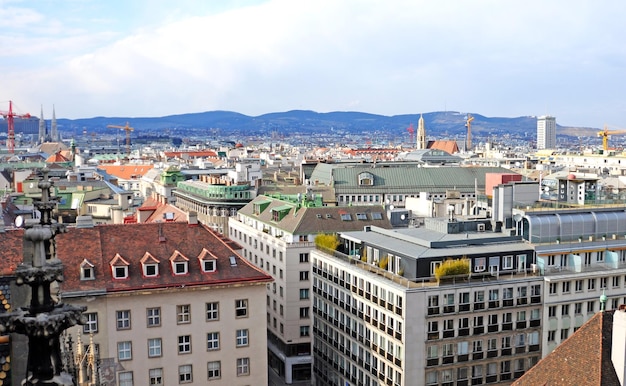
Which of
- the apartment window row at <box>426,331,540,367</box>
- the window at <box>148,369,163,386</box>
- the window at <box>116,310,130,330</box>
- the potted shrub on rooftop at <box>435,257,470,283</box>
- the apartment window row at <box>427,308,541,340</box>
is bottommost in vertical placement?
the window at <box>148,369,163,386</box>

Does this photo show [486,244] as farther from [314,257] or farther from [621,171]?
[621,171]

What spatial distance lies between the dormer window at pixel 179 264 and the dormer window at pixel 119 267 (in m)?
3.21

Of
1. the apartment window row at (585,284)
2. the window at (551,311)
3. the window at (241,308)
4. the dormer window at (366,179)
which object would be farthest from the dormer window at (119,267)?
the dormer window at (366,179)

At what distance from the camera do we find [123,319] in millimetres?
53281

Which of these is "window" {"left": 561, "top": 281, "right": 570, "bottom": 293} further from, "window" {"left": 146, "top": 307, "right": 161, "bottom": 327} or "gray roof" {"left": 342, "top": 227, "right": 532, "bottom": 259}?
"window" {"left": 146, "top": 307, "right": 161, "bottom": 327}

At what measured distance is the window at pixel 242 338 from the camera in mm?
55781

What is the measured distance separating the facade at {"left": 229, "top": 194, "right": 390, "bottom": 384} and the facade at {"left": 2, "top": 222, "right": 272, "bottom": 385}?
2438 centimetres

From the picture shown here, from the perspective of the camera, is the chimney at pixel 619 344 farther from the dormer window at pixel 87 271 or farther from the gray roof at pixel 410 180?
the gray roof at pixel 410 180

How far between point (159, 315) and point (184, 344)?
2.72m

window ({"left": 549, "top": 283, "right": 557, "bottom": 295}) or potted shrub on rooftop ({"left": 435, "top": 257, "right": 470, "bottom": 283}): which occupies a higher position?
potted shrub on rooftop ({"left": 435, "top": 257, "right": 470, "bottom": 283})

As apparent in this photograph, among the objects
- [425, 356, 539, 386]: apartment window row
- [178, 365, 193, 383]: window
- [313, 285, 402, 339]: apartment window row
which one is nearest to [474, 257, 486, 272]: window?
[425, 356, 539, 386]: apartment window row

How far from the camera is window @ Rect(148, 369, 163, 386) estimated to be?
2132 inches

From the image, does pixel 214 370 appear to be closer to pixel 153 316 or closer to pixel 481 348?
pixel 153 316

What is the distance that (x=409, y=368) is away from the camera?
182 ft
